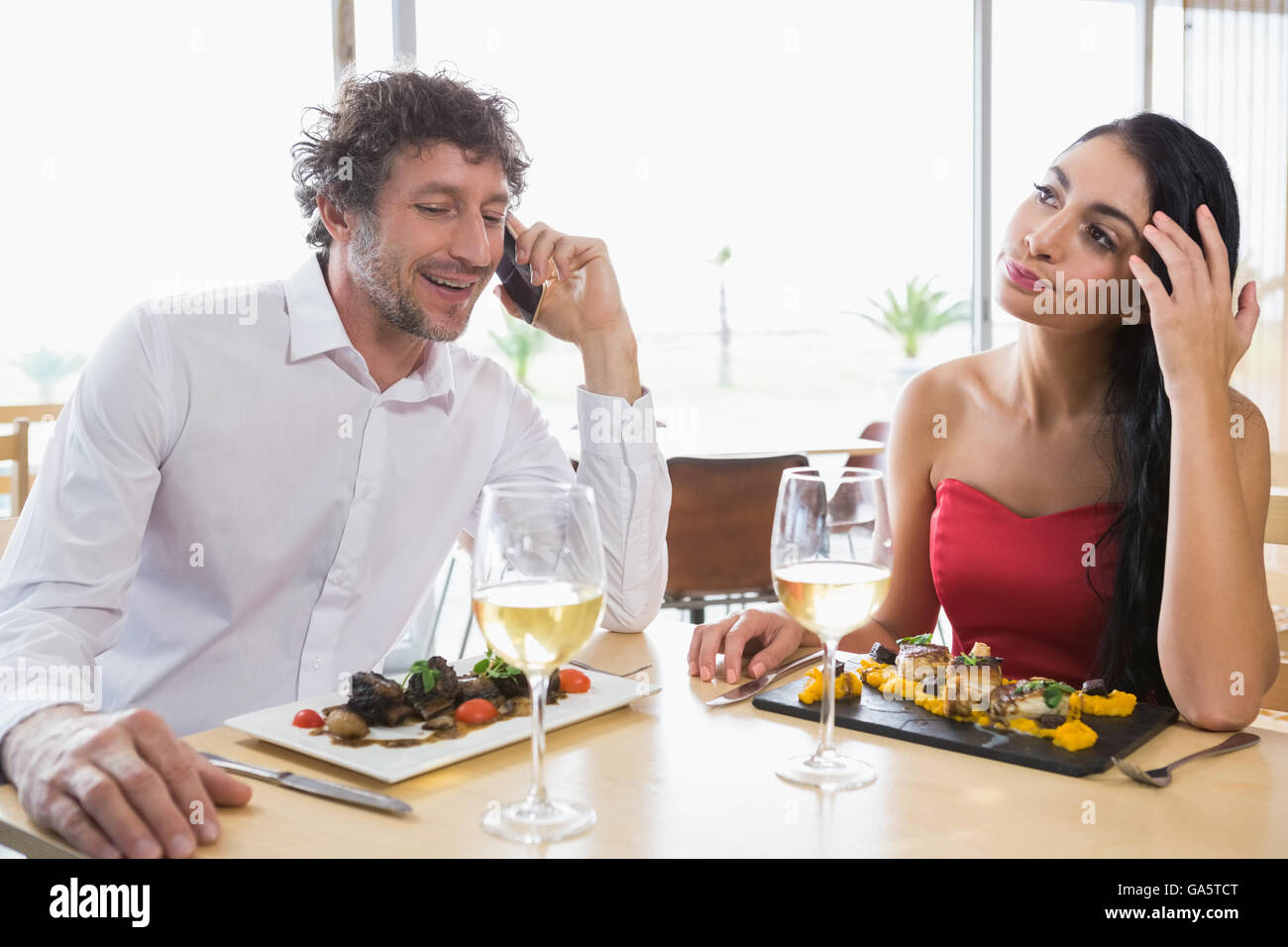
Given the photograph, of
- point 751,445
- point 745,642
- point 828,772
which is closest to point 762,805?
point 828,772

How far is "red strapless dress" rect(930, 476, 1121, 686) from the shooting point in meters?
1.71

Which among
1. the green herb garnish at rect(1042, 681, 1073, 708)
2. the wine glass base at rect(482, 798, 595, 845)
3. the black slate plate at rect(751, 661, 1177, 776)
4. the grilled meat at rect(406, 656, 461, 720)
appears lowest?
the black slate plate at rect(751, 661, 1177, 776)

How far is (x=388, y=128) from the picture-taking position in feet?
5.78

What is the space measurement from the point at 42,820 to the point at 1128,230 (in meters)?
1.48

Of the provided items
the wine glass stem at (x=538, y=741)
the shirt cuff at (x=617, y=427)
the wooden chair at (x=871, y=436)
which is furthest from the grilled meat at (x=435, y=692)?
the wooden chair at (x=871, y=436)

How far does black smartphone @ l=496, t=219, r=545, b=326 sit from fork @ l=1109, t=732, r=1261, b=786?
1.22m

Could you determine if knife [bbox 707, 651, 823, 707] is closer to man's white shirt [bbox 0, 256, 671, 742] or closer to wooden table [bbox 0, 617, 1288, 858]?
wooden table [bbox 0, 617, 1288, 858]

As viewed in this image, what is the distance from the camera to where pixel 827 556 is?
3.08ft

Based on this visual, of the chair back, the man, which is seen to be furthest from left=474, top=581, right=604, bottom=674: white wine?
the chair back

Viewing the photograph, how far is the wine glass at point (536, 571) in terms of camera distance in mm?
813

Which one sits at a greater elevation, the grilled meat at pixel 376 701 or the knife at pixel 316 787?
the grilled meat at pixel 376 701

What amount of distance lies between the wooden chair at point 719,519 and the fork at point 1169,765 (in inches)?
79.8

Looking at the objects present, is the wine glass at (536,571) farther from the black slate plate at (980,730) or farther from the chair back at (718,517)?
the chair back at (718,517)

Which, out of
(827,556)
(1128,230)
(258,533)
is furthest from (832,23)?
(827,556)
